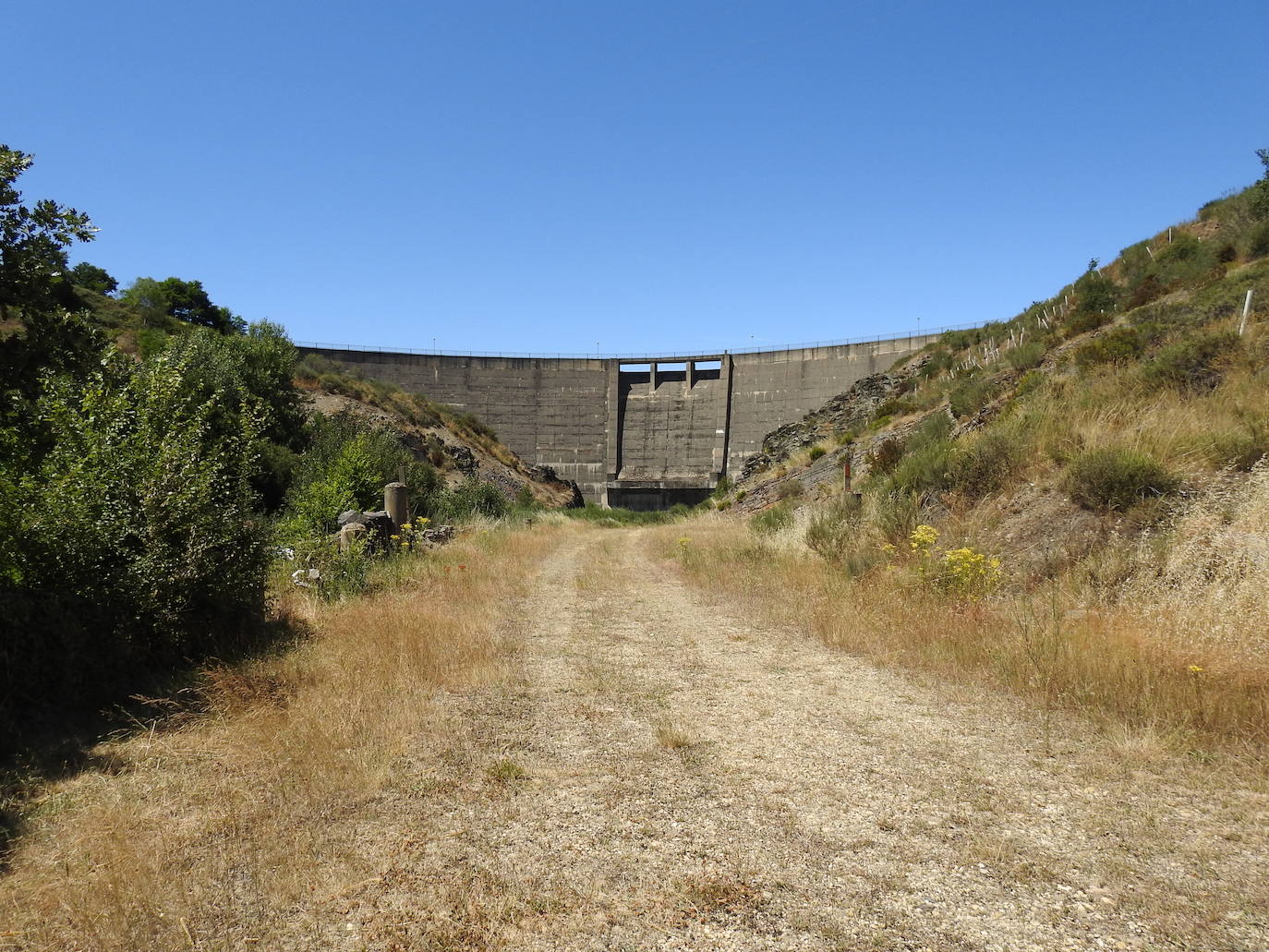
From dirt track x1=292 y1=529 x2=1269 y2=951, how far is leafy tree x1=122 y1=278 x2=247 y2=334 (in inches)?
2064

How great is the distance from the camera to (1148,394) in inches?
406

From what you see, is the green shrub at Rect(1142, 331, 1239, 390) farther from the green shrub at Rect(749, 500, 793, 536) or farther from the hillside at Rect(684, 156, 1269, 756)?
the green shrub at Rect(749, 500, 793, 536)

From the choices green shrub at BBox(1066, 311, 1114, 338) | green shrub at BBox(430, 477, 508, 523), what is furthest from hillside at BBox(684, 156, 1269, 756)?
green shrub at BBox(430, 477, 508, 523)

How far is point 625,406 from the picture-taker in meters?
54.7

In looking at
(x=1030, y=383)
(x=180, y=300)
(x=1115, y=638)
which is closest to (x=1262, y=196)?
(x=1030, y=383)

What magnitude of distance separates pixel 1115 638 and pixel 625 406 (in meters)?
49.7

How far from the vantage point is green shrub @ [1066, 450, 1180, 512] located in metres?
8.09

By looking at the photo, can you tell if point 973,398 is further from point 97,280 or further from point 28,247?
point 97,280

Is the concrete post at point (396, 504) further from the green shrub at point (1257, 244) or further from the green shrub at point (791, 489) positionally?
the green shrub at point (1257, 244)

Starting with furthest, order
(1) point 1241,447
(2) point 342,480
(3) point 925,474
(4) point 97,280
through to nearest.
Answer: (4) point 97,280 < (2) point 342,480 < (3) point 925,474 < (1) point 1241,447

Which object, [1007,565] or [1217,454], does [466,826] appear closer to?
[1007,565]

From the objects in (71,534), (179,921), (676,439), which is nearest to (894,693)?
(179,921)

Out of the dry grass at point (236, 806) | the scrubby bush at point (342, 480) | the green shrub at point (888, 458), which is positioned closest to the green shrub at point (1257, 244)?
the green shrub at point (888, 458)

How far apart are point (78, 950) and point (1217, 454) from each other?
32.9ft
